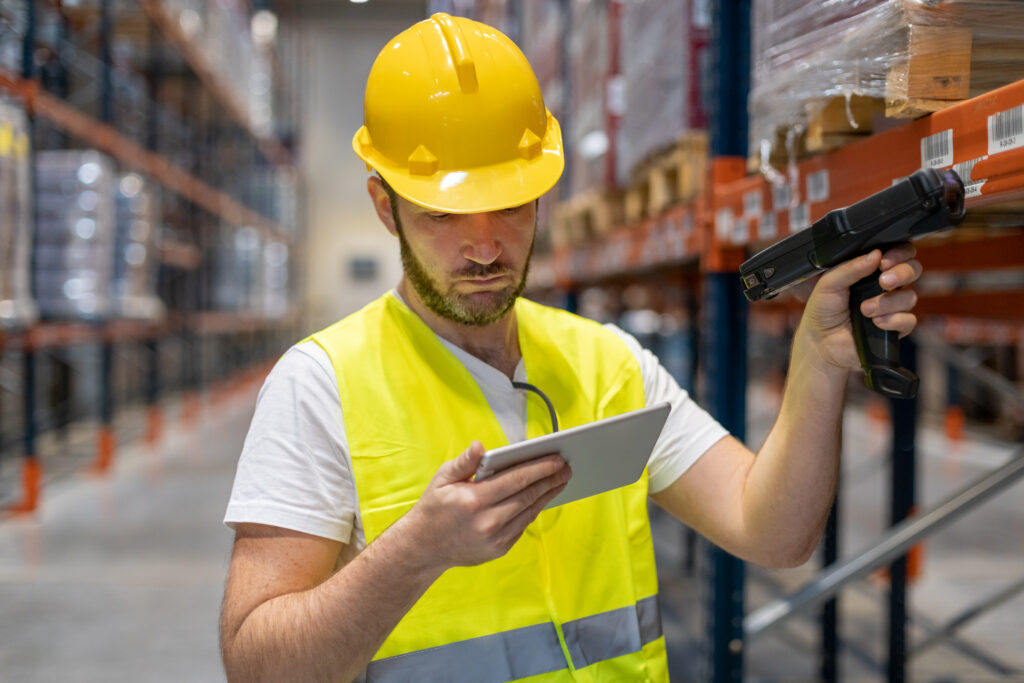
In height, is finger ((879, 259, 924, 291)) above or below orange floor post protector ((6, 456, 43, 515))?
above

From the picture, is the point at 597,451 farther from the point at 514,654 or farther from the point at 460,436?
the point at 514,654

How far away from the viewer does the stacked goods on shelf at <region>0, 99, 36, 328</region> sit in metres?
5.37

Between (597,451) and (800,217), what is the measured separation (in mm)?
904

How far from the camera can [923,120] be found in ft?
4.64

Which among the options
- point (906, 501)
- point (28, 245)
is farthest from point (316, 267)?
point (906, 501)

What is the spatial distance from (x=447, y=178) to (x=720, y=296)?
45.3 inches

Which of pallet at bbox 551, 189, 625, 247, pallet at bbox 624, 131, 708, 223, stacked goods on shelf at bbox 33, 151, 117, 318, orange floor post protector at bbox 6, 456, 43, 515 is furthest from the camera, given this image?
stacked goods on shelf at bbox 33, 151, 117, 318

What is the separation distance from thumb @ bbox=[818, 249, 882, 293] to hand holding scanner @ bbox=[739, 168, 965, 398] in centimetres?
1

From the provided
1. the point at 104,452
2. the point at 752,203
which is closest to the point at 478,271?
the point at 752,203

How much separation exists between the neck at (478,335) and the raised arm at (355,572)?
45cm

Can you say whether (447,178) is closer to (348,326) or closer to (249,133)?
(348,326)

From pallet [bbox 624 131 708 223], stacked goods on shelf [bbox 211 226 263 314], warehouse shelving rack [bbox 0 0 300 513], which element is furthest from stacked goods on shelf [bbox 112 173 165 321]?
pallet [bbox 624 131 708 223]

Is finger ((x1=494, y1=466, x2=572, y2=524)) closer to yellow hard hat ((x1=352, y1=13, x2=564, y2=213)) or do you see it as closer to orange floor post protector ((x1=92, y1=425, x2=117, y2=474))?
yellow hard hat ((x1=352, y1=13, x2=564, y2=213))

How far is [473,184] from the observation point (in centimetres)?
150
